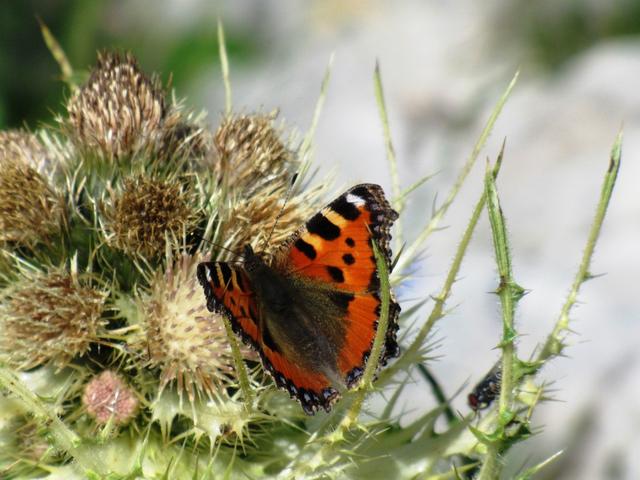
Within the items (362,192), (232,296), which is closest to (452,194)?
(362,192)

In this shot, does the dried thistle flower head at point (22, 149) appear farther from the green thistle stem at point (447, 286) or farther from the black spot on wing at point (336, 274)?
the green thistle stem at point (447, 286)

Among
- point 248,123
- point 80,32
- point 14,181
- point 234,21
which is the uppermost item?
point 234,21

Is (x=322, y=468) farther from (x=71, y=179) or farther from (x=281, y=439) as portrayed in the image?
(x=71, y=179)

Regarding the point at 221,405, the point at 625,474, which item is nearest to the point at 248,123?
the point at 221,405

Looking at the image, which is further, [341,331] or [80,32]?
[80,32]

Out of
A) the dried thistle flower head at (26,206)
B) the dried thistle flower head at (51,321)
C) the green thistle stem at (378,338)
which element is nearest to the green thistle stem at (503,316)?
the green thistle stem at (378,338)

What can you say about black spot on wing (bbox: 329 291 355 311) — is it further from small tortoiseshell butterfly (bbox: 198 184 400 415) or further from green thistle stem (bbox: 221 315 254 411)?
green thistle stem (bbox: 221 315 254 411)
